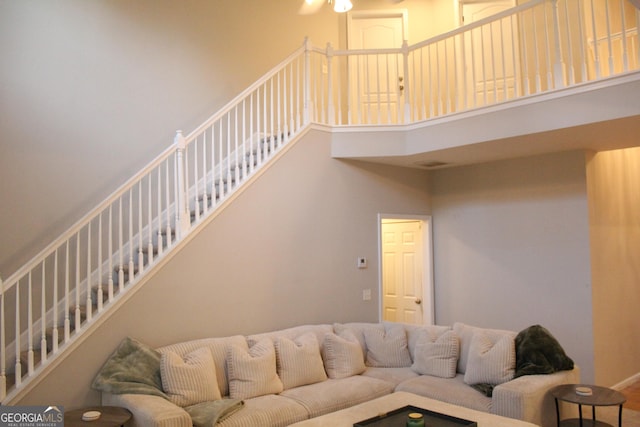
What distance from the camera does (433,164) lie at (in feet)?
20.3

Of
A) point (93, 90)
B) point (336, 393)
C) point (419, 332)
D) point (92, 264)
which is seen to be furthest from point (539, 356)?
point (93, 90)

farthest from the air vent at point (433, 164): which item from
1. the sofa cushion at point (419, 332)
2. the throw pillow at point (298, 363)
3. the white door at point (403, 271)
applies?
the throw pillow at point (298, 363)

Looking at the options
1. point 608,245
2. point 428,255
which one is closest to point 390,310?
point 428,255

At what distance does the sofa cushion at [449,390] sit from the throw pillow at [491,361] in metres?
0.13

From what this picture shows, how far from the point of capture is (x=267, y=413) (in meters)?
3.61

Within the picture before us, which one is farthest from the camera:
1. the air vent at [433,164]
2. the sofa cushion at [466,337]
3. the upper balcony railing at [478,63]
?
the air vent at [433,164]

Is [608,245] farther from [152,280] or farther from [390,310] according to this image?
[152,280]

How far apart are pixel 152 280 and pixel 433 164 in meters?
3.61

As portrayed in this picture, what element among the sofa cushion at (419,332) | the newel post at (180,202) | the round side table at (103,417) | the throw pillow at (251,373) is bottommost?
the round side table at (103,417)

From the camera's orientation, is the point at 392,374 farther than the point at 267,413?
Yes

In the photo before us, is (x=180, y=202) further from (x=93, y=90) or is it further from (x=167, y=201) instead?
(x=93, y=90)

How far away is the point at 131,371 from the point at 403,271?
4.02 metres

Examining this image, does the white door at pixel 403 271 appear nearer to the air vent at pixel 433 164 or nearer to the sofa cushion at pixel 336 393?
the air vent at pixel 433 164

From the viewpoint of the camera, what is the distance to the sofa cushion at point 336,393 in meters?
3.90
